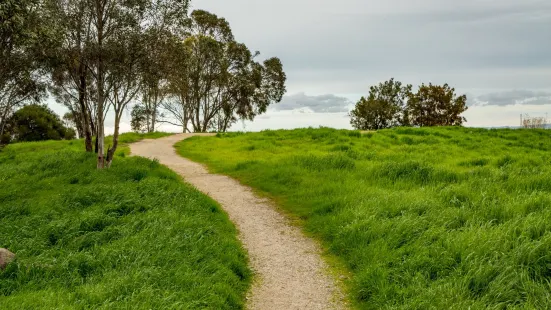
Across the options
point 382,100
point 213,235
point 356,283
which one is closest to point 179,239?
point 213,235

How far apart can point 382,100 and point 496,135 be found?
31860mm

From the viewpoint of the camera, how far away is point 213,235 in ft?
28.3

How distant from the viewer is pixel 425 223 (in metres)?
8.43

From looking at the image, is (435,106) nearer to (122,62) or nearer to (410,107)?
(410,107)

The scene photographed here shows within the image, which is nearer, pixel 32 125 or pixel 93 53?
pixel 93 53

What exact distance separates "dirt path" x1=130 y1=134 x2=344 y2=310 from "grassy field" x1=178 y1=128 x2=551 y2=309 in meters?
0.54

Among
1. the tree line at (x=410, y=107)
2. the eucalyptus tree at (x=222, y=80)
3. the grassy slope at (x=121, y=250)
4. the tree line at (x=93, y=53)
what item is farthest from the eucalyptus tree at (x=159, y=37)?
the tree line at (x=410, y=107)

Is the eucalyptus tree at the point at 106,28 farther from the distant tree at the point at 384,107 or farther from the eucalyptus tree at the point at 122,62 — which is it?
the distant tree at the point at 384,107

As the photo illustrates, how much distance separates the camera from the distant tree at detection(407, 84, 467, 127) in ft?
187

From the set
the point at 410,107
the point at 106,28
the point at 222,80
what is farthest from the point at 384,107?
the point at 106,28

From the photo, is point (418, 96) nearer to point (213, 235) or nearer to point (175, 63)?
point (175, 63)

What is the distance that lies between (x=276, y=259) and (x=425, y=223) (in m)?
3.38

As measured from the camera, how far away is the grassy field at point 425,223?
5977 millimetres

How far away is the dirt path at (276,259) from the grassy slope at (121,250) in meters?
0.40
